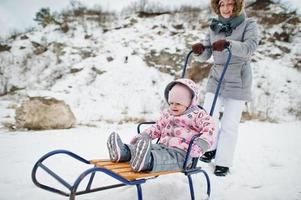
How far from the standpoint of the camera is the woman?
3.54 metres

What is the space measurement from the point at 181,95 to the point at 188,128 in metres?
0.34

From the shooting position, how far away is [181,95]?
9.47 ft

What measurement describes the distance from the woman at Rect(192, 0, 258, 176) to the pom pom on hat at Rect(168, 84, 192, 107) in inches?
31.8

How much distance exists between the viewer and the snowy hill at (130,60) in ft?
34.6

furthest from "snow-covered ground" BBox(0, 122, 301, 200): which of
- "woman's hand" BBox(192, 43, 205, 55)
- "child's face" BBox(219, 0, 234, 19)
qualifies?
"child's face" BBox(219, 0, 234, 19)

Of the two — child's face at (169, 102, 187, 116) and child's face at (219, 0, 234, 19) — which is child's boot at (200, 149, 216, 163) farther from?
child's face at (219, 0, 234, 19)

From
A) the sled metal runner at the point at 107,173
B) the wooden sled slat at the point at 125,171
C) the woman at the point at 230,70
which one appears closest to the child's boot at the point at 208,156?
the woman at the point at 230,70

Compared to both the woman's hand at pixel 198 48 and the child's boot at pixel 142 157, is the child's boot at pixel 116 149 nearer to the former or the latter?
the child's boot at pixel 142 157

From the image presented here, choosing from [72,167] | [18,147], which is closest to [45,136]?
[18,147]

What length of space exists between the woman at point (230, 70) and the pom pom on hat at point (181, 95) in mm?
808

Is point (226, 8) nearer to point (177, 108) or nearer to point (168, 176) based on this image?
point (177, 108)

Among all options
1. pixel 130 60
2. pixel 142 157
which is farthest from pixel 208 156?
pixel 130 60

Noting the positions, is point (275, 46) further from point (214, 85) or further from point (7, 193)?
point (7, 193)

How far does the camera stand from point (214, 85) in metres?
3.85
